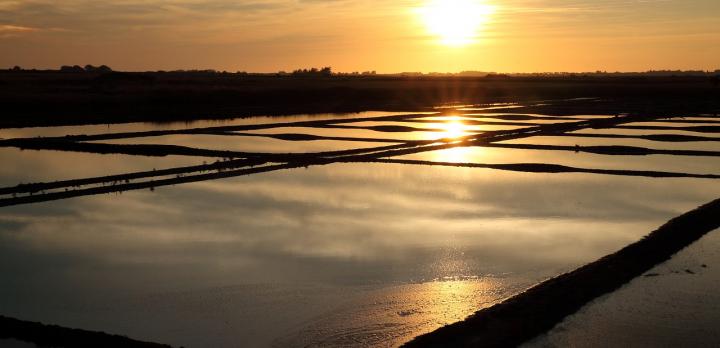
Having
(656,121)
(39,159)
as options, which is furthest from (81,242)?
(656,121)

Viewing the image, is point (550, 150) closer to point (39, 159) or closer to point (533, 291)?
point (39, 159)

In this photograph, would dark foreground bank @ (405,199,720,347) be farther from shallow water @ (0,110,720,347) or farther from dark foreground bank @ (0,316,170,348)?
dark foreground bank @ (0,316,170,348)

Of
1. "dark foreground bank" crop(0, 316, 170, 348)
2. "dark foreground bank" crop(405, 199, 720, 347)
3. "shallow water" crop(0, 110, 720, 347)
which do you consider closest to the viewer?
"dark foreground bank" crop(0, 316, 170, 348)

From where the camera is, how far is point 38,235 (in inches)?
368

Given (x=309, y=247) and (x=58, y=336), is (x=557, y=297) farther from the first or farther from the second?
(x=58, y=336)

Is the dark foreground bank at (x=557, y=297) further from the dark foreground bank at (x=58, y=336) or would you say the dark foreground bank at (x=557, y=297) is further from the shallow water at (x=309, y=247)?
the dark foreground bank at (x=58, y=336)

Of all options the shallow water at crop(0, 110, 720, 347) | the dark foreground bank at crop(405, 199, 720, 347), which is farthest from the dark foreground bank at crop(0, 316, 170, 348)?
the dark foreground bank at crop(405, 199, 720, 347)

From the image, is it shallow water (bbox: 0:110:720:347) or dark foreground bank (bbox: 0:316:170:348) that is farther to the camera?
shallow water (bbox: 0:110:720:347)

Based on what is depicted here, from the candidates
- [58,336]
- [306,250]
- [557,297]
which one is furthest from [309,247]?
[58,336]

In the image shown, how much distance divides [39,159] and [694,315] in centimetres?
1359

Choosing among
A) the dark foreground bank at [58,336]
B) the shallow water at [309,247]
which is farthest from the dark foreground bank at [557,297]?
the dark foreground bank at [58,336]

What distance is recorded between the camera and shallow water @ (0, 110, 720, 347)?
20.8 ft

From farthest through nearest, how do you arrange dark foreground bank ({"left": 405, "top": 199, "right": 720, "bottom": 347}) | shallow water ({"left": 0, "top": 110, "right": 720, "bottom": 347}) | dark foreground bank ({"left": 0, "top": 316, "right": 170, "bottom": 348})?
shallow water ({"left": 0, "top": 110, "right": 720, "bottom": 347}) → dark foreground bank ({"left": 405, "top": 199, "right": 720, "bottom": 347}) → dark foreground bank ({"left": 0, "top": 316, "right": 170, "bottom": 348})

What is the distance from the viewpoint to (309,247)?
28.7 feet
